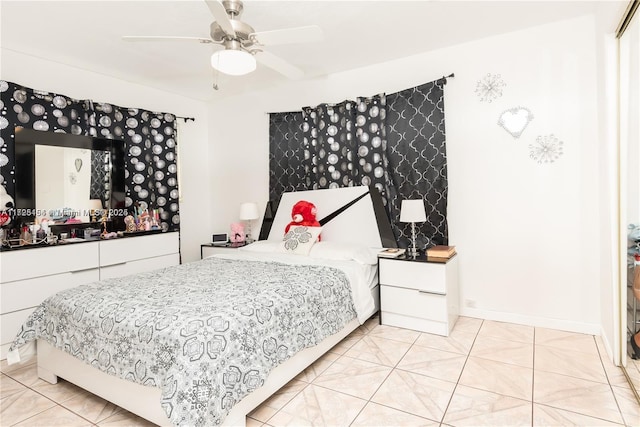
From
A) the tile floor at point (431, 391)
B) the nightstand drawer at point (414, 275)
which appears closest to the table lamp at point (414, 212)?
the nightstand drawer at point (414, 275)

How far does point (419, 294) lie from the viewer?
2.99m

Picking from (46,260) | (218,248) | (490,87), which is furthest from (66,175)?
(490,87)

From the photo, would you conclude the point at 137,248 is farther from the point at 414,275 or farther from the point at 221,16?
the point at 414,275

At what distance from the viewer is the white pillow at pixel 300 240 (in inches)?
134

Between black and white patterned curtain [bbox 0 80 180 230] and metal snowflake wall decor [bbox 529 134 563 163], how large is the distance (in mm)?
3923

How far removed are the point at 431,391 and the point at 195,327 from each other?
4.65ft

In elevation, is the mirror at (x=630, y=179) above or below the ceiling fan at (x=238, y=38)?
below

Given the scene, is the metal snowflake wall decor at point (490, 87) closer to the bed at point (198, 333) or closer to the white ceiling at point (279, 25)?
the white ceiling at point (279, 25)

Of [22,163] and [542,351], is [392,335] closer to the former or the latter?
[542,351]

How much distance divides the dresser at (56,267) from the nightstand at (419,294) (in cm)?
248

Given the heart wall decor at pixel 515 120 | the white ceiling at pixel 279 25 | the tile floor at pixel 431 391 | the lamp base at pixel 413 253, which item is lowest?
the tile floor at pixel 431 391

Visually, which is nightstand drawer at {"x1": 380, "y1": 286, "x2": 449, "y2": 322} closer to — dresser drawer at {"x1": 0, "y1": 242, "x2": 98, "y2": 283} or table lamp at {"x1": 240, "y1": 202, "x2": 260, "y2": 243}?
table lamp at {"x1": 240, "y1": 202, "x2": 260, "y2": 243}

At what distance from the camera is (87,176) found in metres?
3.63

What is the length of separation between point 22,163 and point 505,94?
4.38 m
